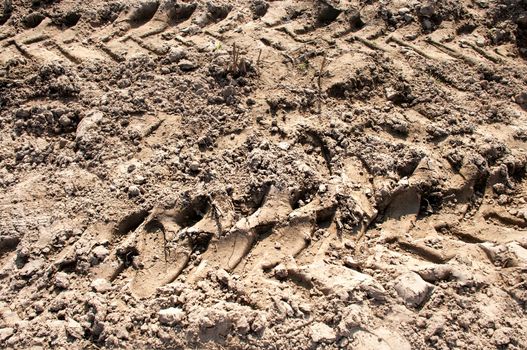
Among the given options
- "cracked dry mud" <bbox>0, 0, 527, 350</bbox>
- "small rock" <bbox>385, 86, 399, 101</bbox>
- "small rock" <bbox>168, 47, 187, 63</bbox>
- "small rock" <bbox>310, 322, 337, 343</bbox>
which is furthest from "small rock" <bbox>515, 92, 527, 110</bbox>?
"small rock" <bbox>168, 47, 187, 63</bbox>

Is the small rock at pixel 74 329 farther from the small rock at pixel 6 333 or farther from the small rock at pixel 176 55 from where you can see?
the small rock at pixel 176 55

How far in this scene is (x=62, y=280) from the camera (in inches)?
101

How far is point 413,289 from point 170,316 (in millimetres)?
1185

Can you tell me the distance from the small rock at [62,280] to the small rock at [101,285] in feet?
0.46

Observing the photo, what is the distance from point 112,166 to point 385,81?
1897 mm

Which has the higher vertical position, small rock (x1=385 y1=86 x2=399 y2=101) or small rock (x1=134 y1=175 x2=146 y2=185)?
small rock (x1=385 y1=86 x2=399 y2=101)

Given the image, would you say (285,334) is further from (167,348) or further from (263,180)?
(263,180)

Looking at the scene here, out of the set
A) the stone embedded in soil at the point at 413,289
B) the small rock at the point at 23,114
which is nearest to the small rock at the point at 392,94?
the stone embedded in soil at the point at 413,289

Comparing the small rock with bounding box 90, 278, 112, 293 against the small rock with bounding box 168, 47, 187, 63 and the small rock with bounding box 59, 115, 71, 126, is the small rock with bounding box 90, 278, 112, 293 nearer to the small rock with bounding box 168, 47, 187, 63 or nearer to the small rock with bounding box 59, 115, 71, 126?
the small rock with bounding box 59, 115, 71, 126

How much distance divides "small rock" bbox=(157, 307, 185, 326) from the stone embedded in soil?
106cm

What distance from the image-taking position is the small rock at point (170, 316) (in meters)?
2.35

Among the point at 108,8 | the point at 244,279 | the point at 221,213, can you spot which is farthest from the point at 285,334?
the point at 108,8

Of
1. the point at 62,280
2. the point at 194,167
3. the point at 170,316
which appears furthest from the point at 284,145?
the point at 62,280

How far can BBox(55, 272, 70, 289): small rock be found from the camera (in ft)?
8.39
